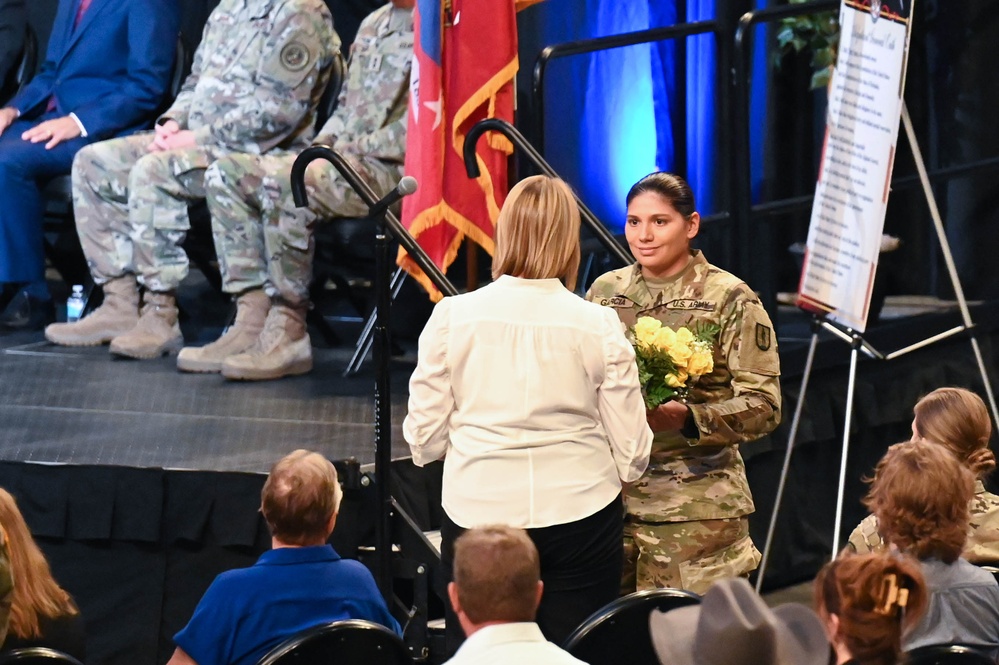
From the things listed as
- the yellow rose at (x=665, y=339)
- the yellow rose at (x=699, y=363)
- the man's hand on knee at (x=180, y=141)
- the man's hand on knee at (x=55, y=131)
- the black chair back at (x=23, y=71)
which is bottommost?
the yellow rose at (x=699, y=363)

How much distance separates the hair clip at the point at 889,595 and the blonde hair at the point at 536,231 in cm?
89

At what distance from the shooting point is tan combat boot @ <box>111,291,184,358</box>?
5.53 m

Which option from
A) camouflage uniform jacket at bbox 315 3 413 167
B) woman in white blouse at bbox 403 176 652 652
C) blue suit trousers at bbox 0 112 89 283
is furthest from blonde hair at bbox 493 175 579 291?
blue suit trousers at bbox 0 112 89 283

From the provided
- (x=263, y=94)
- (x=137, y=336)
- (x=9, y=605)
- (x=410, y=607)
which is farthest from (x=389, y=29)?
(x=9, y=605)

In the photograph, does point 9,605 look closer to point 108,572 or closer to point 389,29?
point 108,572

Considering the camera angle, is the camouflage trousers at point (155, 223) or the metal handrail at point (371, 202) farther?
the camouflage trousers at point (155, 223)

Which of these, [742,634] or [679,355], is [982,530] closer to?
[679,355]

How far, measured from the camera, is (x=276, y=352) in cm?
520

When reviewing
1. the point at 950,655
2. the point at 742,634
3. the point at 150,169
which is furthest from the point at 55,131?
the point at 742,634

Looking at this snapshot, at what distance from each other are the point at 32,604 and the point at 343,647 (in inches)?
26.9

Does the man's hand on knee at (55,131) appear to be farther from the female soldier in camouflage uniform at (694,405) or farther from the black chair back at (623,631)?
the black chair back at (623,631)

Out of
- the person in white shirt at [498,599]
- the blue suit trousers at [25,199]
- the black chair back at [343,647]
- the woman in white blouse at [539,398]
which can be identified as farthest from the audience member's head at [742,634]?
the blue suit trousers at [25,199]

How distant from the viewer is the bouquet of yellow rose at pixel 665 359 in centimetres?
308

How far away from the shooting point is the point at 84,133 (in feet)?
20.0
